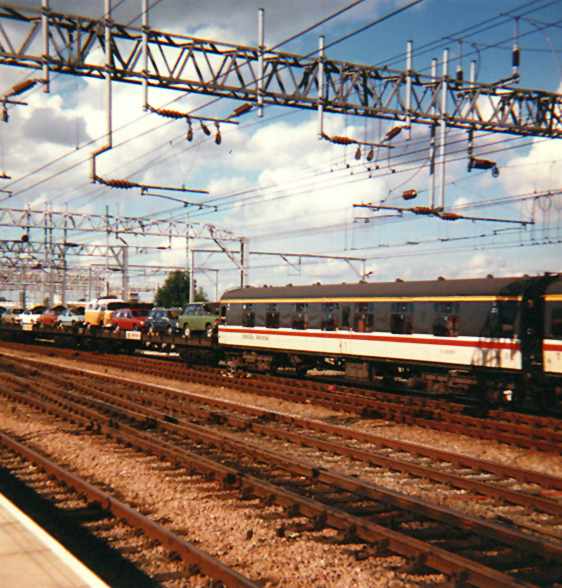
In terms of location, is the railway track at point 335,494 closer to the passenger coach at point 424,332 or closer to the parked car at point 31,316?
the passenger coach at point 424,332

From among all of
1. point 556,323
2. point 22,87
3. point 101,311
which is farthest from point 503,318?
point 101,311

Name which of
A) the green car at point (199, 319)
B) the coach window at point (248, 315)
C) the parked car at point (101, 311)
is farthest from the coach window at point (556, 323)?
the parked car at point (101, 311)

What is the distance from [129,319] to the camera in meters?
38.2

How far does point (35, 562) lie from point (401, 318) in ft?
49.7

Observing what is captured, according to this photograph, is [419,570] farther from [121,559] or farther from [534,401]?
[534,401]

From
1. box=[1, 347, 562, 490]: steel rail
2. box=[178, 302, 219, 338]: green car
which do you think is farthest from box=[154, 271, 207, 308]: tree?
box=[1, 347, 562, 490]: steel rail

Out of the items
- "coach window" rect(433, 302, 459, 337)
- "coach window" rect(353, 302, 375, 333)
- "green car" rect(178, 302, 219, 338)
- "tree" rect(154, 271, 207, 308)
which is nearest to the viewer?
"coach window" rect(433, 302, 459, 337)

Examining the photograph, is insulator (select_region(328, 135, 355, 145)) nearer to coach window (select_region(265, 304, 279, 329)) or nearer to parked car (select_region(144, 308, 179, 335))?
coach window (select_region(265, 304, 279, 329))

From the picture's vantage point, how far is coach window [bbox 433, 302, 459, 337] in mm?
17953

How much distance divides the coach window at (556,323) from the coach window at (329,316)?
7645 mm

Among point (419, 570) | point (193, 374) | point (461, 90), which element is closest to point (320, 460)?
point (419, 570)

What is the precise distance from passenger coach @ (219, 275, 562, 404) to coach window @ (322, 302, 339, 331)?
0.03 meters

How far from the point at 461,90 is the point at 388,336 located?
7197mm

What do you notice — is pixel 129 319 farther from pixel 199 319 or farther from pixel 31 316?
pixel 31 316
